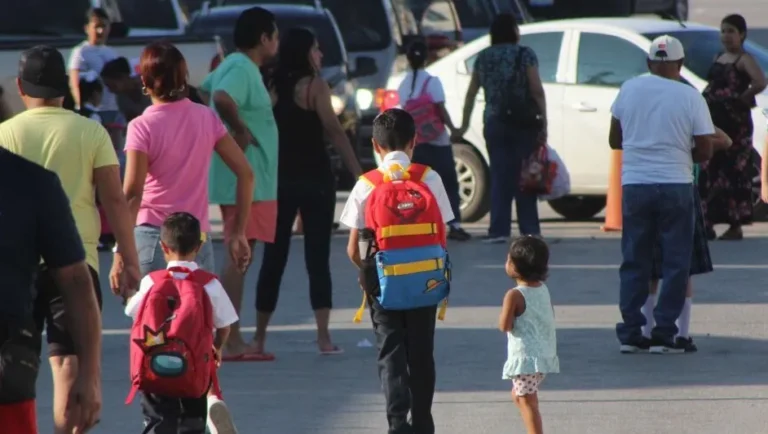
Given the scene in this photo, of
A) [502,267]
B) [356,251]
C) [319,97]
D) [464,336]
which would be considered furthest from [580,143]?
[356,251]

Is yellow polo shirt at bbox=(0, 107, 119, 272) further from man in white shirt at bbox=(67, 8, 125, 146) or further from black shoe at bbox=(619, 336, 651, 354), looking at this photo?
man in white shirt at bbox=(67, 8, 125, 146)

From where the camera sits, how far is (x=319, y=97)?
922cm

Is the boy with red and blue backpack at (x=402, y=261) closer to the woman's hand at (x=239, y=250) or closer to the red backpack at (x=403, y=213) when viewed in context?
the red backpack at (x=403, y=213)

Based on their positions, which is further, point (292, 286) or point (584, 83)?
point (584, 83)

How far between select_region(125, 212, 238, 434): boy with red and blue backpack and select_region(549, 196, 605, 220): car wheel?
33.9 ft

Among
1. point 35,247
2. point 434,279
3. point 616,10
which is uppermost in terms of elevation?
point 35,247

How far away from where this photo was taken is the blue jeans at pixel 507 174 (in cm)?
1409

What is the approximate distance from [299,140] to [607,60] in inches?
252

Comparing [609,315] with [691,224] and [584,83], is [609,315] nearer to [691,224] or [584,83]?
[691,224]

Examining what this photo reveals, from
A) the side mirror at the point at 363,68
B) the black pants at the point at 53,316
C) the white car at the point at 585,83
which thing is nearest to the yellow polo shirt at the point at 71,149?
the black pants at the point at 53,316

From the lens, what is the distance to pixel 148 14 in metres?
18.9

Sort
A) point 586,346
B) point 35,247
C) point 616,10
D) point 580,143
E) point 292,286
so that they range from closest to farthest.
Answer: point 35,247 < point 586,346 < point 292,286 < point 580,143 < point 616,10

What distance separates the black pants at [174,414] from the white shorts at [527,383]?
4.34 ft

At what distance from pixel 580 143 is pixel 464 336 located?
5356 mm
